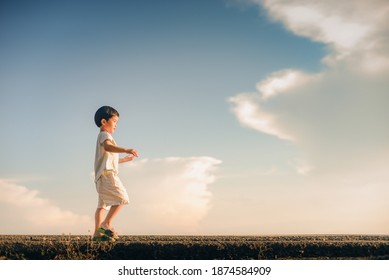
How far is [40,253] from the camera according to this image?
6281 mm

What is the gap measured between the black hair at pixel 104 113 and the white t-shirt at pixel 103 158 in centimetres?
32

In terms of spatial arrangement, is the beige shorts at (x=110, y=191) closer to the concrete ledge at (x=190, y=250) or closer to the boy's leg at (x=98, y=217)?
the boy's leg at (x=98, y=217)

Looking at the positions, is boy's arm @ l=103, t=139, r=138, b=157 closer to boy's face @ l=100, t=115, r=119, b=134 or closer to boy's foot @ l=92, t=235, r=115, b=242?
boy's face @ l=100, t=115, r=119, b=134

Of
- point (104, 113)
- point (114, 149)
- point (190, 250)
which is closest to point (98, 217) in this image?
point (114, 149)

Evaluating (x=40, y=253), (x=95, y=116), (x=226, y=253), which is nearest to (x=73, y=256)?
(x=40, y=253)

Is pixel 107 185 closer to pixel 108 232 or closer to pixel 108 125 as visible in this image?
pixel 108 232

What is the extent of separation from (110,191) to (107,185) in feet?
0.34

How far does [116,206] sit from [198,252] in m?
1.71

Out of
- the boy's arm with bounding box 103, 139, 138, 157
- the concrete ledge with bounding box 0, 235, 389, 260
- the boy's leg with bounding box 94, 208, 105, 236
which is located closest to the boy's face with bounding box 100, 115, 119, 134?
the boy's arm with bounding box 103, 139, 138, 157

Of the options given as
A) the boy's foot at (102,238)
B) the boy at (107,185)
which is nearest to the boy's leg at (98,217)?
the boy at (107,185)

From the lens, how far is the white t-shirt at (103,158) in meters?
7.56
